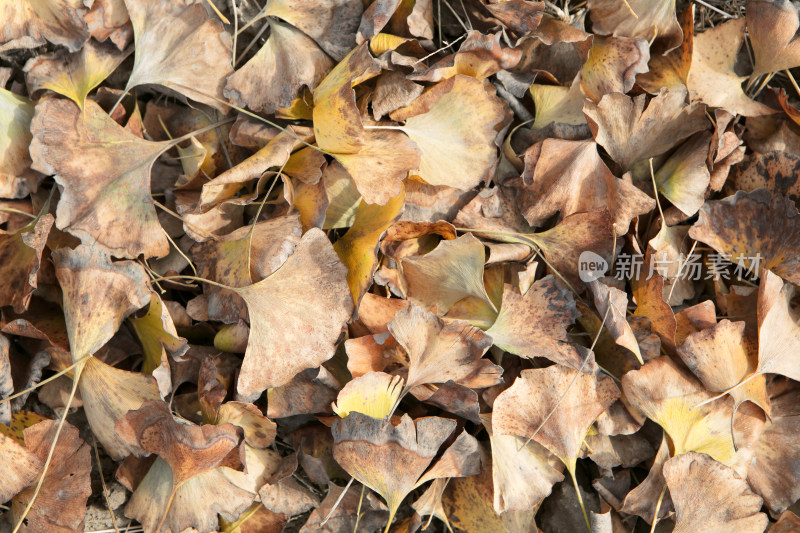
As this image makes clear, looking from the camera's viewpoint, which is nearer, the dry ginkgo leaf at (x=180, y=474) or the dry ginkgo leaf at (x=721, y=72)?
the dry ginkgo leaf at (x=180, y=474)

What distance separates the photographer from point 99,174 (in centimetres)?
61

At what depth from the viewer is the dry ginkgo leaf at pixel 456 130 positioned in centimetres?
64

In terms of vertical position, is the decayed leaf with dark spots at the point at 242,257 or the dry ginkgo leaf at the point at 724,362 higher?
the decayed leaf with dark spots at the point at 242,257

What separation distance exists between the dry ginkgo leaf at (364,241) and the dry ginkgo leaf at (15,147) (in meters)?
0.33

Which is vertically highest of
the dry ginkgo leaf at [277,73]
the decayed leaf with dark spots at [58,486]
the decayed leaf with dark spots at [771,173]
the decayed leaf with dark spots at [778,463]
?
the dry ginkgo leaf at [277,73]

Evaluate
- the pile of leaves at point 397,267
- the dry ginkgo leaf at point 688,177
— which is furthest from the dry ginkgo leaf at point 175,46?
the dry ginkgo leaf at point 688,177

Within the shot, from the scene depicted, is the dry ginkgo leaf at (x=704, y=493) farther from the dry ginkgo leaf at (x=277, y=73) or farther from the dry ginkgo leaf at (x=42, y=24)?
the dry ginkgo leaf at (x=42, y=24)

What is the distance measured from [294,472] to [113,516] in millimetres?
189

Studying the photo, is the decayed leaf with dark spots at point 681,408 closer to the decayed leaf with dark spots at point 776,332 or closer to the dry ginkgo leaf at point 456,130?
the decayed leaf with dark spots at point 776,332

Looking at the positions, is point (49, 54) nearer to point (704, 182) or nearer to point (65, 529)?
point (65, 529)

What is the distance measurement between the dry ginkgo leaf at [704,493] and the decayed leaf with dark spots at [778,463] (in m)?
0.03

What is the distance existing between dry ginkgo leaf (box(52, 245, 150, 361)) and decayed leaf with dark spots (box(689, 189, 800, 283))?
57 centimetres

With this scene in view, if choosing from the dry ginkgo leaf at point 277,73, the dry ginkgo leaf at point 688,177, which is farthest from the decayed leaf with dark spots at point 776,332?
the dry ginkgo leaf at point 277,73

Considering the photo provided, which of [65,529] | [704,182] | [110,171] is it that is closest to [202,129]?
[110,171]
